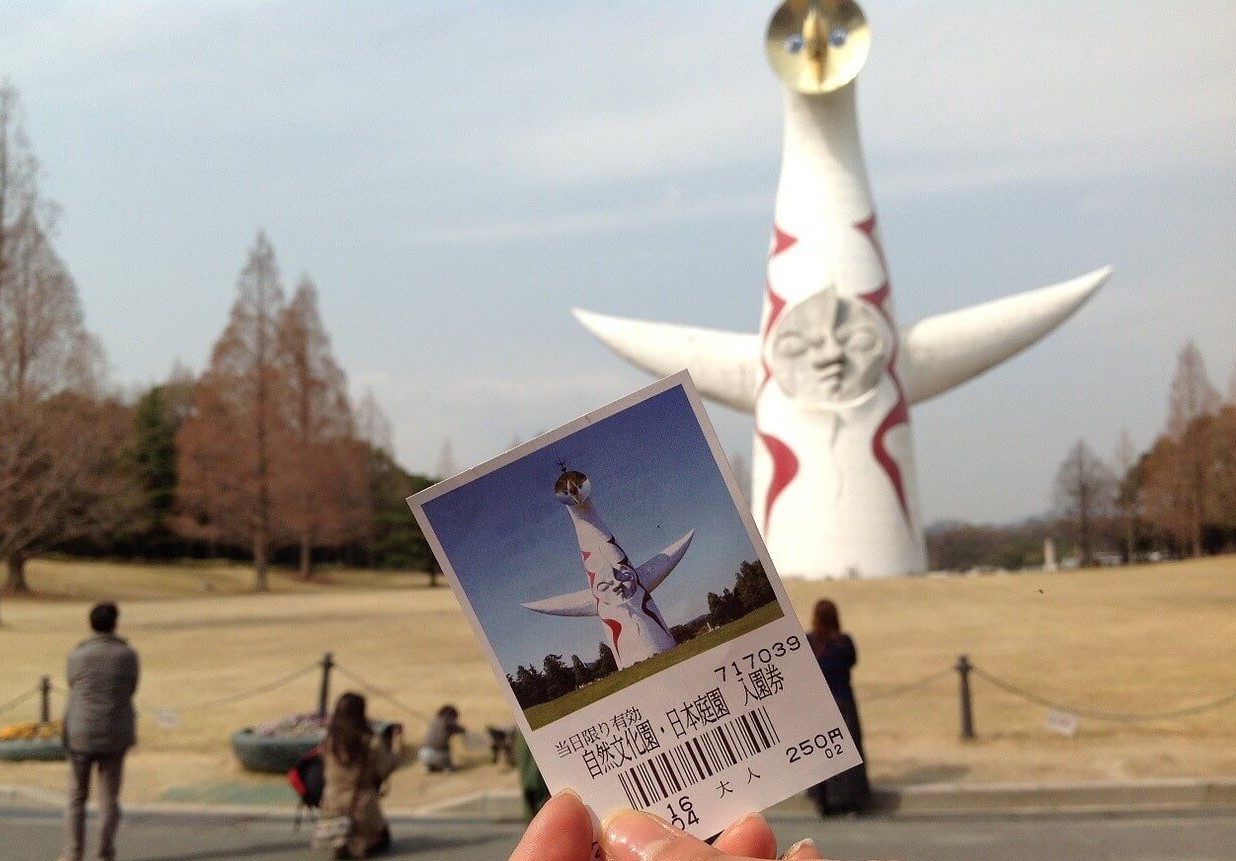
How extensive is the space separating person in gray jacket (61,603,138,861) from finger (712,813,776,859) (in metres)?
5.64

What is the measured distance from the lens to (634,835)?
59.6 inches

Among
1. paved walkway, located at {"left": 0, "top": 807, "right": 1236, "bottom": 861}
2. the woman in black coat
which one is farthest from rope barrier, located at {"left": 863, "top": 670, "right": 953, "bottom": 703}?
paved walkway, located at {"left": 0, "top": 807, "right": 1236, "bottom": 861}

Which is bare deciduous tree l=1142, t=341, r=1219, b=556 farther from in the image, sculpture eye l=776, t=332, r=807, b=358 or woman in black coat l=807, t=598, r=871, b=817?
woman in black coat l=807, t=598, r=871, b=817

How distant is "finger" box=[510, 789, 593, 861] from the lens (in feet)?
4.88

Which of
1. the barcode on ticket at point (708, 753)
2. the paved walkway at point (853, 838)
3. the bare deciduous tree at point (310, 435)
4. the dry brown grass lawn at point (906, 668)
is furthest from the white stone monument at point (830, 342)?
the bare deciduous tree at point (310, 435)

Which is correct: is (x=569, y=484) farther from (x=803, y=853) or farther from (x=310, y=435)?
(x=310, y=435)

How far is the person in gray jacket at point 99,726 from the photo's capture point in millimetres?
6516

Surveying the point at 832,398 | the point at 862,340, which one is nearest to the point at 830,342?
the point at 862,340

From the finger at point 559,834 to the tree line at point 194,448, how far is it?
29.0 meters

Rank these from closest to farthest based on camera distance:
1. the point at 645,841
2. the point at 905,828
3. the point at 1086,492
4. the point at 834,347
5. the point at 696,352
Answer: the point at 645,841
the point at 905,828
the point at 834,347
the point at 696,352
the point at 1086,492

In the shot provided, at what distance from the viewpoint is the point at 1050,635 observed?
1694 cm

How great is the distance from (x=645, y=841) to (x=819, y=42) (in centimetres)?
2254

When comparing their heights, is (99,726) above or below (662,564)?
below

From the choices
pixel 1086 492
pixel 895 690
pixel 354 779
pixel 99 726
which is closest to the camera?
pixel 99 726
